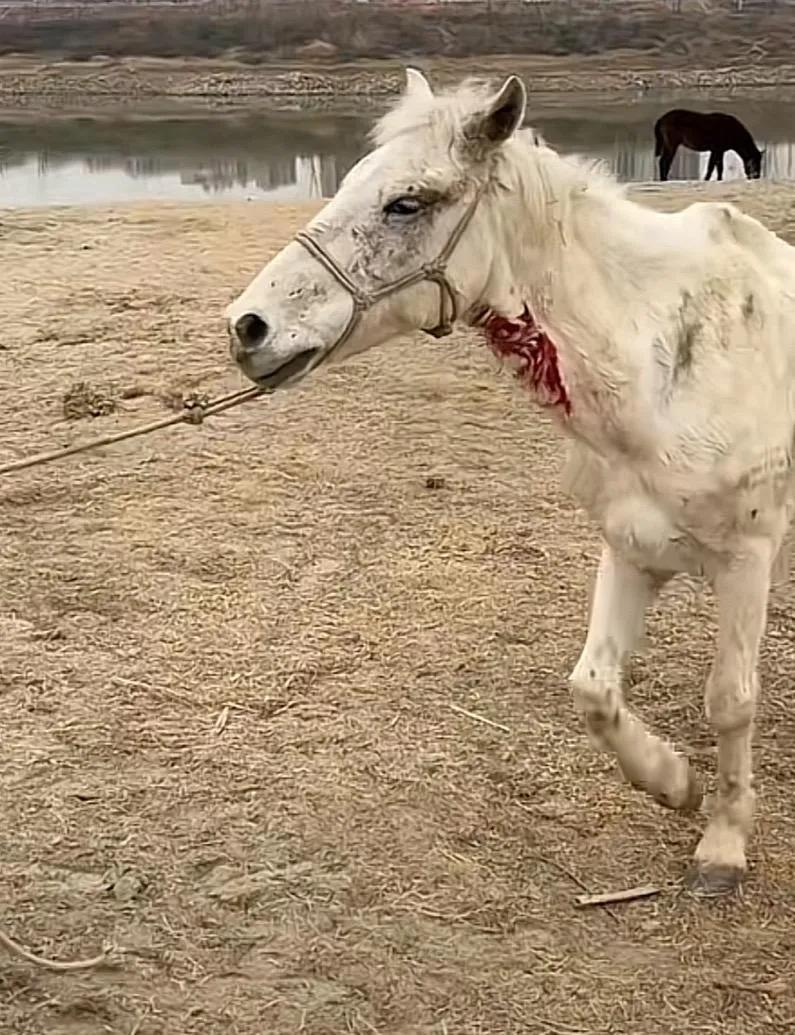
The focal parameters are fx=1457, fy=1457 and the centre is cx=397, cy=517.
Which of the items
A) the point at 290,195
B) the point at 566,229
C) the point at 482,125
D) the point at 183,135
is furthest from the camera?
the point at 183,135

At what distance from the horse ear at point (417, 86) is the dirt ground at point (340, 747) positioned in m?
1.59

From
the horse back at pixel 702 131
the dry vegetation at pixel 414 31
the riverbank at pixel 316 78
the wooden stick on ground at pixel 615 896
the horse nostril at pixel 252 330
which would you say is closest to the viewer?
the horse nostril at pixel 252 330

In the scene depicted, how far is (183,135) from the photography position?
70.0ft

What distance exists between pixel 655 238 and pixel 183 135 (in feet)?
64.2

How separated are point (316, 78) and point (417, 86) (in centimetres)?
2668

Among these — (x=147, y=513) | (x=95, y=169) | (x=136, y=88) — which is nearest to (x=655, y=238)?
(x=147, y=513)

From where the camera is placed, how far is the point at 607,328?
2.68 metres

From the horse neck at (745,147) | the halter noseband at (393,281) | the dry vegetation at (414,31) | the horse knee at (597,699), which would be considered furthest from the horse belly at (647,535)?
the dry vegetation at (414,31)

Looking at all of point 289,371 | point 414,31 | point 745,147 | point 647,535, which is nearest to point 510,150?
point 289,371

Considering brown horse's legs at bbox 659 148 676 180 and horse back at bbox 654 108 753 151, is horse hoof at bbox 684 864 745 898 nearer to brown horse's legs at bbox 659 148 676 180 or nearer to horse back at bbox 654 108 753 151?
horse back at bbox 654 108 753 151

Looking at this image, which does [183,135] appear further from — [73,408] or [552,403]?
[552,403]

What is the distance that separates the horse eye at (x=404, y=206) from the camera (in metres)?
2.46

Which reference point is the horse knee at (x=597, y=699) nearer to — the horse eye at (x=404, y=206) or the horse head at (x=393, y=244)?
the horse head at (x=393, y=244)

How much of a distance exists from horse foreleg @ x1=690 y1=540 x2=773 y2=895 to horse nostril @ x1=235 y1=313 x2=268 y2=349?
3.38 ft
